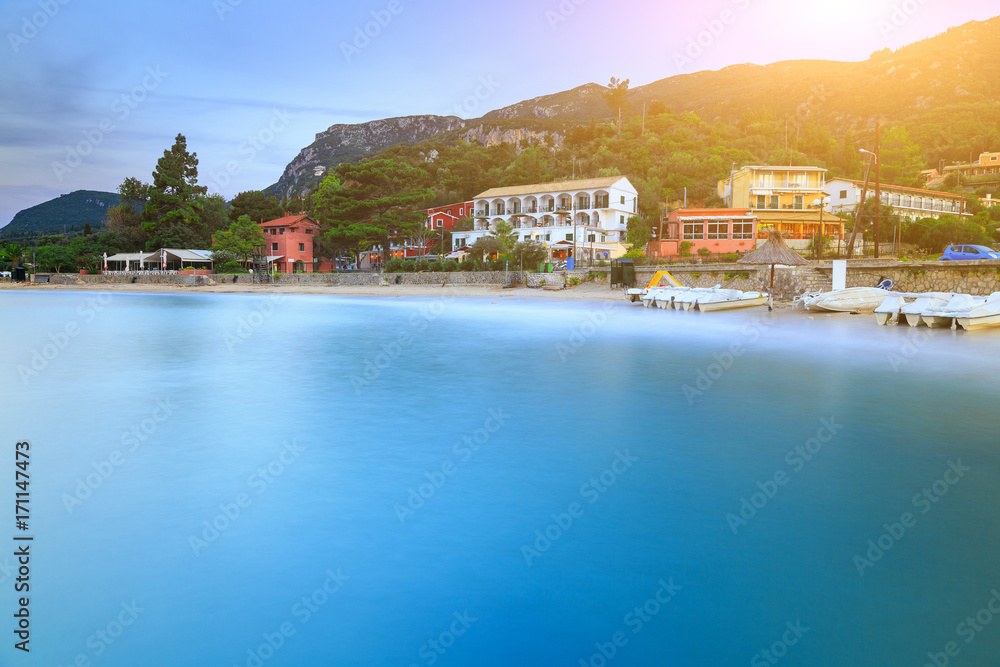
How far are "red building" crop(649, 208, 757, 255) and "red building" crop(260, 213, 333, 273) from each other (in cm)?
3828

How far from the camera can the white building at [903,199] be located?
190 ft

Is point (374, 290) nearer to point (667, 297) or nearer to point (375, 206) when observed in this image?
point (375, 206)

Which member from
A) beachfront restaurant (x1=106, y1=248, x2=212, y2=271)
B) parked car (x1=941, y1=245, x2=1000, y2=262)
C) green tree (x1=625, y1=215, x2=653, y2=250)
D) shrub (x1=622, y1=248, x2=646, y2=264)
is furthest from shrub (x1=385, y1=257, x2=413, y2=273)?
parked car (x1=941, y1=245, x2=1000, y2=262)

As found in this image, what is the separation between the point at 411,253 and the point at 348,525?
59.4 meters

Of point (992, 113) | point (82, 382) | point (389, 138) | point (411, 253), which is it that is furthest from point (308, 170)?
point (82, 382)

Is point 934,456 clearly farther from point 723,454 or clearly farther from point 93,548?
point 93,548

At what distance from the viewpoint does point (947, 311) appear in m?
22.2

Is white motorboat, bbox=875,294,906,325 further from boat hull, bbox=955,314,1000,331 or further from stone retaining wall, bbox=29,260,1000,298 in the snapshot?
stone retaining wall, bbox=29,260,1000,298

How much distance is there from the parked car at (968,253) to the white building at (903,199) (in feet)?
91.5

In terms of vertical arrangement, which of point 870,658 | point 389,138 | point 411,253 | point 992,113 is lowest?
point 870,658

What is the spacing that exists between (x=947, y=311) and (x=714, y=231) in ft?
85.1

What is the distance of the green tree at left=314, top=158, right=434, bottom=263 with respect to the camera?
56.4m

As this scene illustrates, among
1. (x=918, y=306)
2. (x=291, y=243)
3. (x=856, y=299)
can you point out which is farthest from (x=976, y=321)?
(x=291, y=243)

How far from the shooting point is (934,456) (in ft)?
25.1
